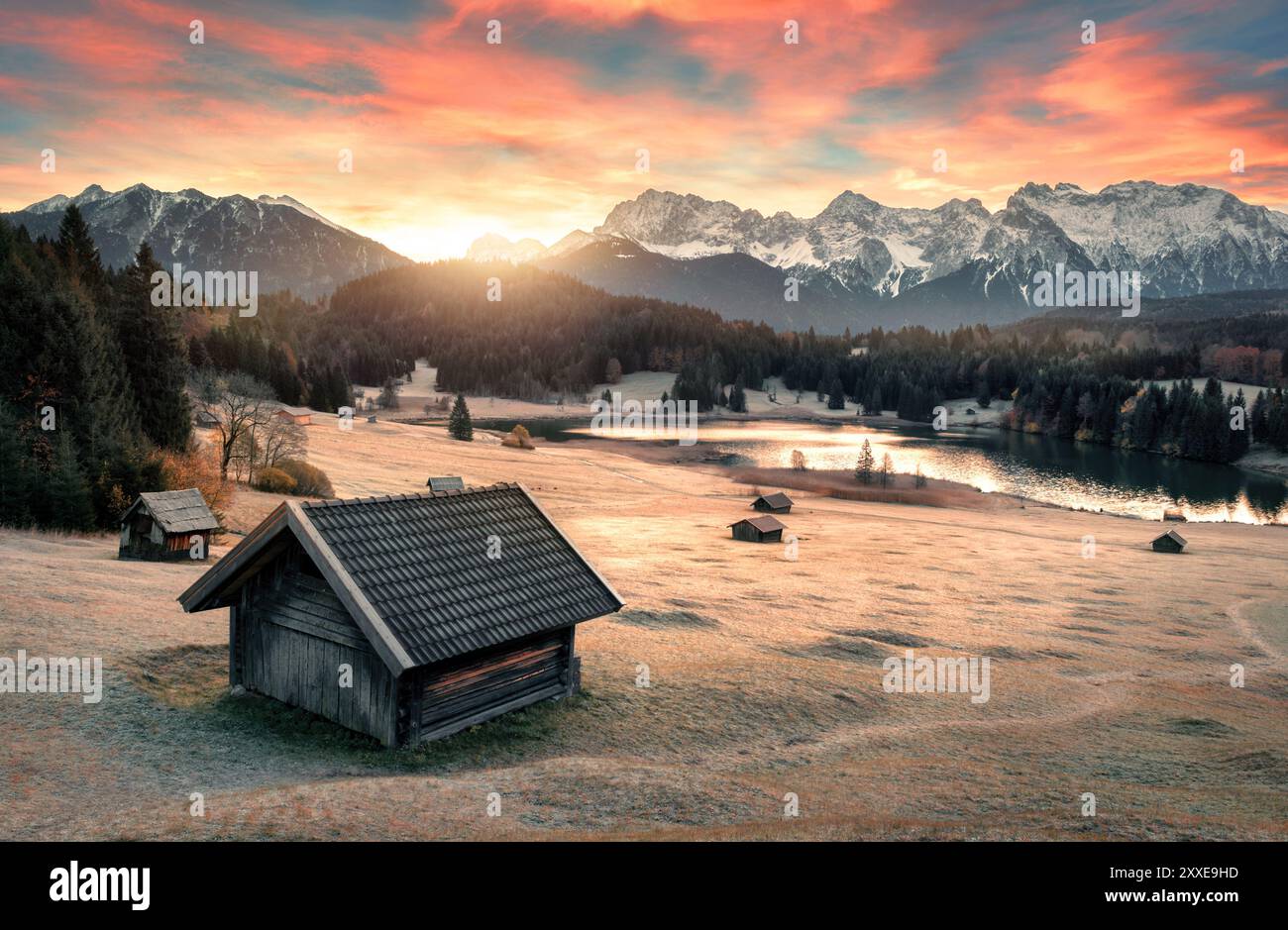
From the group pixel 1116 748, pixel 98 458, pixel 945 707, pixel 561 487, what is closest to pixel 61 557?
pixel 98 458

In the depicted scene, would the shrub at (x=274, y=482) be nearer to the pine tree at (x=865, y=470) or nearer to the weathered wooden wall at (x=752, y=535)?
the weathered wooden wall at (x=752, y=535)

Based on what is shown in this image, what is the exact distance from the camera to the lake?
100m

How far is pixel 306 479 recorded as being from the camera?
2277 inches

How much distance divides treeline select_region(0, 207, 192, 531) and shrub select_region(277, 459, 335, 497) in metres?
7.77

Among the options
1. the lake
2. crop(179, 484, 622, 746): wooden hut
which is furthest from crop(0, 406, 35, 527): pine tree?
the lake

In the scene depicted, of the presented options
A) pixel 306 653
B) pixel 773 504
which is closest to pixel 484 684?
pixel 306 653

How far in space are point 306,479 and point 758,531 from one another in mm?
33588

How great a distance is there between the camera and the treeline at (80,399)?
1547 inches

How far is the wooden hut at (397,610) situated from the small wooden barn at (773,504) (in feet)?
168

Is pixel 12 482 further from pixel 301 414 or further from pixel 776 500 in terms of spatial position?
pixel 301 414

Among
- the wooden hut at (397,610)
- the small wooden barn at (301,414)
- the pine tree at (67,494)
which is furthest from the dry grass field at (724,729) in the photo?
the small wooden barn at (301,414)

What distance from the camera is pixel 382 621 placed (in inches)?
632

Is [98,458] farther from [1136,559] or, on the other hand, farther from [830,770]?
[1136,559]

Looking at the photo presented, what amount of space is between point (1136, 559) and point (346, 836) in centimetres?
6097
